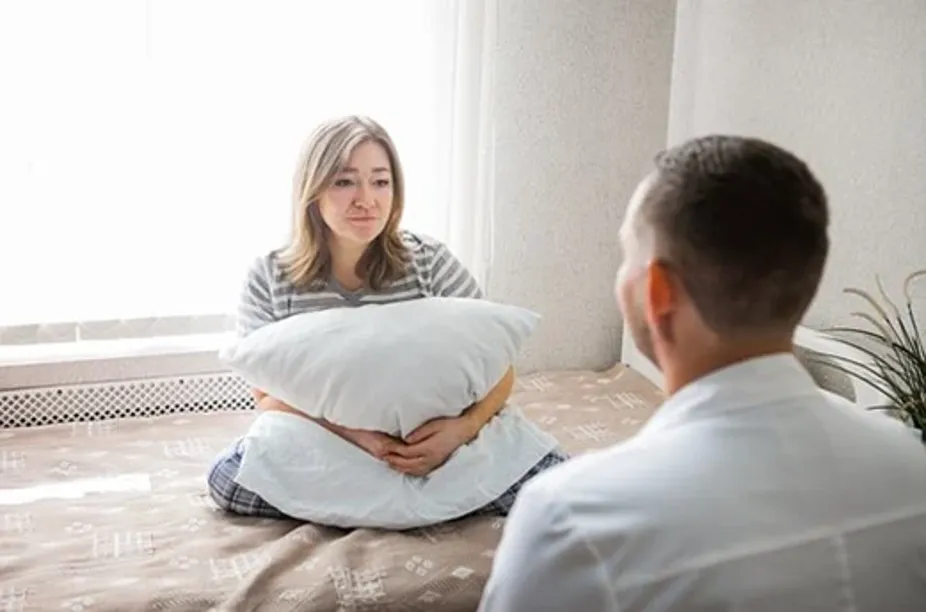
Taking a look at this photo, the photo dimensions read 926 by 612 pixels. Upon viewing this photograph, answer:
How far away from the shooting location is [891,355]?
2.16 m

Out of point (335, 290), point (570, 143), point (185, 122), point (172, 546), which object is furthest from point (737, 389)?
point (570, 143)

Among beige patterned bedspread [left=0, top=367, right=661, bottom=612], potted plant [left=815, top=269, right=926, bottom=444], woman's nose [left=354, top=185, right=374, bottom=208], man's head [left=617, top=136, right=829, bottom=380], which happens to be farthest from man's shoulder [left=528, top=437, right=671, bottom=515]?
woman's nose [left=354, top=185, right=374, bottom=208]

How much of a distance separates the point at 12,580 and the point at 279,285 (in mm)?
707

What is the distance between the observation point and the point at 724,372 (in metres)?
1.02

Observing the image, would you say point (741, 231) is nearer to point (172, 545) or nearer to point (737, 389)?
point (737, 389)

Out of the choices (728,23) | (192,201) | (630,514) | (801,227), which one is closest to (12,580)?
(192,201)

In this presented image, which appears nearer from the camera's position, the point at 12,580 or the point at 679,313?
the point at 679,313

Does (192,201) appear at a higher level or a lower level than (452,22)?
lower

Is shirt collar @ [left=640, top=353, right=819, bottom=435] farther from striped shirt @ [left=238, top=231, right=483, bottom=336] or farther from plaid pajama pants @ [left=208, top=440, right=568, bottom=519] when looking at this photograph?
striped shirt @ [left=238, top=231, right=483, bottom=336]

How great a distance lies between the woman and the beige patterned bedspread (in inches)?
7.3

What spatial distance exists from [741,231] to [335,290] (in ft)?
4.51

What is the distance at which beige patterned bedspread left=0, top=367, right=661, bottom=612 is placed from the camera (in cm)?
183

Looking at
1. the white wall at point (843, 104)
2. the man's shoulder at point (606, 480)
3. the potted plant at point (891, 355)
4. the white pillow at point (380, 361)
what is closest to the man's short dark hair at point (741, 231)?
the man's shoulder at point (606, 480)

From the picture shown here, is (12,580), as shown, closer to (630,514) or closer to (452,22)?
(630,514)
